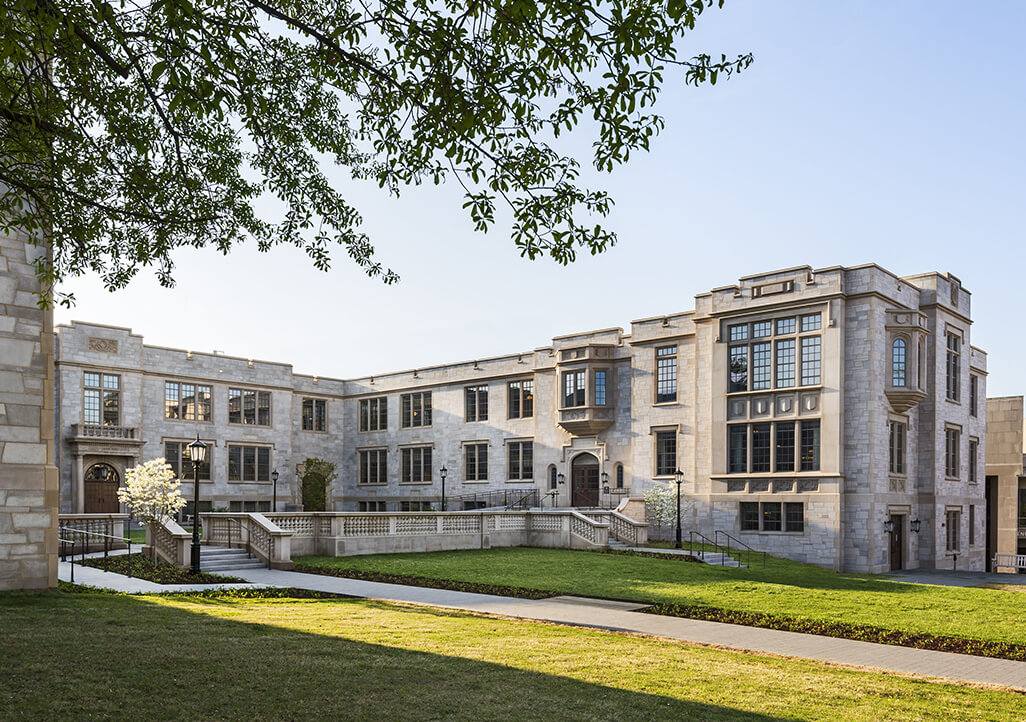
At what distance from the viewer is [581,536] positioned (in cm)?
3359

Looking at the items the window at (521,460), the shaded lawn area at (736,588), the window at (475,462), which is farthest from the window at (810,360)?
the window at (475,462)

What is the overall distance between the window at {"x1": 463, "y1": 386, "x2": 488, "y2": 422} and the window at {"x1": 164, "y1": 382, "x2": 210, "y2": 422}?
622 inches

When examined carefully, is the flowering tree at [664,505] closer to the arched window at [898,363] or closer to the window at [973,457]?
the arched window at [898,363]

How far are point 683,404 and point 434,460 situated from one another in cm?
1894

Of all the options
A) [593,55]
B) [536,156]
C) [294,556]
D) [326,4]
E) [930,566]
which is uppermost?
[326,4]

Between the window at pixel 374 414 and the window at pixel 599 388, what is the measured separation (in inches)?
744

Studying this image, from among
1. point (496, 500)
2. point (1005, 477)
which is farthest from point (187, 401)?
point (1005, 477)

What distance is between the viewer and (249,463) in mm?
54094

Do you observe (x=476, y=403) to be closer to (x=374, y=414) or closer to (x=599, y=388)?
(x=374, y=414)

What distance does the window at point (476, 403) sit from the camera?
172ft

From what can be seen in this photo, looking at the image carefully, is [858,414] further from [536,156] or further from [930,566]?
[536,156]

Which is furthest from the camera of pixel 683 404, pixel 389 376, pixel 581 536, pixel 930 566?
pixel 389 376

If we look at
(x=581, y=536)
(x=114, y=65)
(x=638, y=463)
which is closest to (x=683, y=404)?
(x=638, y=463)

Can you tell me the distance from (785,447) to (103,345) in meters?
35.8
